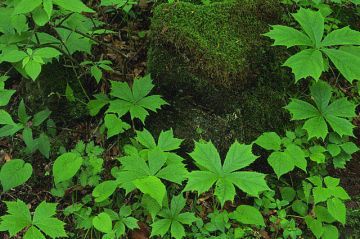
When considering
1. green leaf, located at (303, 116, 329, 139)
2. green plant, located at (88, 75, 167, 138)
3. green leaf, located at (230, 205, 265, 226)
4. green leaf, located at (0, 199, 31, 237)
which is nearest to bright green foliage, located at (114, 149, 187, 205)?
green plant, located at (88, 75, 167, 138)

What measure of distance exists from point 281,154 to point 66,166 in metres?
1.72

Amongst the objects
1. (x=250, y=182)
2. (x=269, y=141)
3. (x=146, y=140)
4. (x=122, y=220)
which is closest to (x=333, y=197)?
(x=269, y=141)

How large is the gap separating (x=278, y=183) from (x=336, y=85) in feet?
4.55

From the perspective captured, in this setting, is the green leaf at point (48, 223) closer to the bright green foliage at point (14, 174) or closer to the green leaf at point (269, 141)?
the bright green foliage at point (14, 174)

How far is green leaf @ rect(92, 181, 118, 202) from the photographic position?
3086 mm

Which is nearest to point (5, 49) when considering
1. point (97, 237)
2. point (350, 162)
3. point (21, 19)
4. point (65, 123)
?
point (21, 19)

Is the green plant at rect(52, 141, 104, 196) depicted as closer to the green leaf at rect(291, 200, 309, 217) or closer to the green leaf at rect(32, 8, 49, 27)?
the green leaf at rect(32, 8, 49, 27)

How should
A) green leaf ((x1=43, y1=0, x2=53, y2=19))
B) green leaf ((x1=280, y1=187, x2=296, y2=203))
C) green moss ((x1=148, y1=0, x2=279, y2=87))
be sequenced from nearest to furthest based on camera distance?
green leaf ((x1=43, y1=0, x2=53, y2=19)), green leaf ((x1=280, y1=187, x2=296, y2=203)), green moss ((x1=148, y1=0, x2=279, y2=87))

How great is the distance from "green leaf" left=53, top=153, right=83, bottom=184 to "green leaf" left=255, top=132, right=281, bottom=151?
147 cm

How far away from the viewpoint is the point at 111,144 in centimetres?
376

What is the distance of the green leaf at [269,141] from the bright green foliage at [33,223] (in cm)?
167

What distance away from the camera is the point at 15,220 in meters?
2.76

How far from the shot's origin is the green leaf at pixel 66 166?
10.2 ft

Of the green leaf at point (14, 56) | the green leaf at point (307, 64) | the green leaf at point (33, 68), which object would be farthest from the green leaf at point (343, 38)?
the green leaf at point (14, 56)
